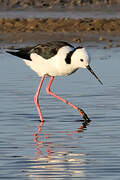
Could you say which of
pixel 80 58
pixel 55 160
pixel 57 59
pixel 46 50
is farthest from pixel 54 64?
pixel 55 160

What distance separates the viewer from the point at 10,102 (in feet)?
43.2

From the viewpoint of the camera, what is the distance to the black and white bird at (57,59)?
12250 millimetres

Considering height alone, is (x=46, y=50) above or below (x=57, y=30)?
above

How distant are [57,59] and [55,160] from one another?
3.86 metres

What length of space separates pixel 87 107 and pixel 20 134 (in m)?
2.50

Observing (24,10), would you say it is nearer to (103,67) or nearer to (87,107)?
(103,67)

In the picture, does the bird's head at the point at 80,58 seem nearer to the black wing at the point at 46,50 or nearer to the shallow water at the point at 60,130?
the black wing at the point at 46,50

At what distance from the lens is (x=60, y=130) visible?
10.9m

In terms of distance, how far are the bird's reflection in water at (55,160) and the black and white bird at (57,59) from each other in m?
1.93

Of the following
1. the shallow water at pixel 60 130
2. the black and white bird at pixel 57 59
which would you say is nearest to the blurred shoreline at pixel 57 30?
the shallow water at pixel 60 130

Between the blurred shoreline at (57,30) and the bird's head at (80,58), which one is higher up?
the bird's head at (80,58)

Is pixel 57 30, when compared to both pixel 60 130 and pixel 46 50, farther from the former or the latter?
pixel 60 130

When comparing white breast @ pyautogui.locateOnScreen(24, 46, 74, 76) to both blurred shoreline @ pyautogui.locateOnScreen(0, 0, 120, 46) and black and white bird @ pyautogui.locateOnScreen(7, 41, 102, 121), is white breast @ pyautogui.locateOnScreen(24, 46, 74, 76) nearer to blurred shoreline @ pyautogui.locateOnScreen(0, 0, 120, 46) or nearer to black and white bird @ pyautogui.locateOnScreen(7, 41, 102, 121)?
black and white bird @ pyautogui.locateOnScreen(7, 41, 102, 121)

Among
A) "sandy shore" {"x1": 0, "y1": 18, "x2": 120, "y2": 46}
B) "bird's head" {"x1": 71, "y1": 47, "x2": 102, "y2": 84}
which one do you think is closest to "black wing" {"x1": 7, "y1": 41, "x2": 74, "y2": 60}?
"bird's head" {"x1": 71, "y1": 47, "x2": 102, "y2": 84}
